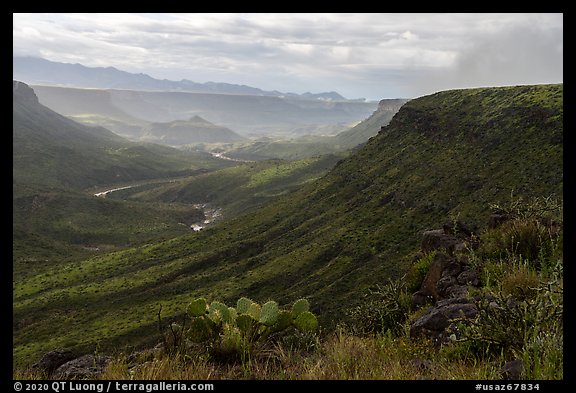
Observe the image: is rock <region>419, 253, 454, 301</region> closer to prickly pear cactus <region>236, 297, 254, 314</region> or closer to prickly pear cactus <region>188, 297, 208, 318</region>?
prickly pear cactus <region>236, 297, 254, 314</region>

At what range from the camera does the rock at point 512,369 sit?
465 cm

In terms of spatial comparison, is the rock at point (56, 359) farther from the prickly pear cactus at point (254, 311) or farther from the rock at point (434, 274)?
the rock at point (434, 274)

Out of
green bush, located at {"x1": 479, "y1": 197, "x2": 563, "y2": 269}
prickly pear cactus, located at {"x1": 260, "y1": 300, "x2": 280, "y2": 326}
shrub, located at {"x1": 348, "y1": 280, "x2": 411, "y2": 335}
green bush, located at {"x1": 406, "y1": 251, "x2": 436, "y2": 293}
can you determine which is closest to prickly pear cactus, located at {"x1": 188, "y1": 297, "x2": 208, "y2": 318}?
prickly pear cactus, located at {"x1": 260, "y1": 300, "x2": 280, "y2": 326}

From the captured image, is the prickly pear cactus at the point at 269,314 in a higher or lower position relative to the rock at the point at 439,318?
higher

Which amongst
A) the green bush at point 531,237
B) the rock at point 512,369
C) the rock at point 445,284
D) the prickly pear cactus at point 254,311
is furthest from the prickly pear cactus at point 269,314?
the green bush at point 531,237

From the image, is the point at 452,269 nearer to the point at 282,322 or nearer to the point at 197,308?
the point at 282,322

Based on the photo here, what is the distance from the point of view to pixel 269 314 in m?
7.30

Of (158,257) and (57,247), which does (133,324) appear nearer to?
(158,257)

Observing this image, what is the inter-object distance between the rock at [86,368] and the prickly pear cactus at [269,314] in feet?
8.77

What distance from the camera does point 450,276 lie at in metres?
10.5

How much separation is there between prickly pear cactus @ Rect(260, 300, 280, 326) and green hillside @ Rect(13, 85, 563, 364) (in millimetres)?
44132

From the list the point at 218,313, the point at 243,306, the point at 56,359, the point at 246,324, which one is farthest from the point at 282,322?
the point at 56,359

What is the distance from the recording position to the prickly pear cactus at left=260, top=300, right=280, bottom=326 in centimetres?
722
